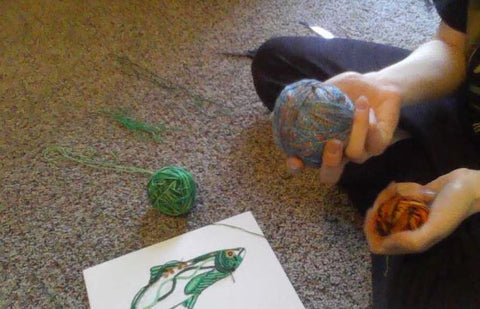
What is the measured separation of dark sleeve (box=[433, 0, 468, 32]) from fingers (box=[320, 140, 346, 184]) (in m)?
0.28

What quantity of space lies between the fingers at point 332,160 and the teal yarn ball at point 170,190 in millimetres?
248

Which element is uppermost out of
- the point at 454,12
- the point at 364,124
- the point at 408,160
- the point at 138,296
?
the point at 454,12

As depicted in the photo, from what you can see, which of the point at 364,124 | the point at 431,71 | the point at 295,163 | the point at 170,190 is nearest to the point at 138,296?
the point at 170,190

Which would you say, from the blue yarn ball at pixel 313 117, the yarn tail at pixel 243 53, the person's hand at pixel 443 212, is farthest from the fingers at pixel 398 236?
the yarn tail at pixel 243 53

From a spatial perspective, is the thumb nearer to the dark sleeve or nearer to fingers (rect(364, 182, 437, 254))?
fingers (rect(364, 182, 437, 254))

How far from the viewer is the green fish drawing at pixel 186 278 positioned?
2.34ft

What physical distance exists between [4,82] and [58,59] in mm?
141

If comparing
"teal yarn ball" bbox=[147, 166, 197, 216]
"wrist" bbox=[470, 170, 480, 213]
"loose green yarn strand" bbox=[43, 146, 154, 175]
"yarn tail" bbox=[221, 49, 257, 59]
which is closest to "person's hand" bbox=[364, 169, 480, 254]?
"wrist" bbox=[470, 170, 480, 213]

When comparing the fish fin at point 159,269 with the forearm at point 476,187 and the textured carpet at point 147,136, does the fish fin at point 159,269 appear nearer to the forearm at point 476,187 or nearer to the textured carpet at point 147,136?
the textured carpet at point 147,136

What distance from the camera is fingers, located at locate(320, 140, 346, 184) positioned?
60cm

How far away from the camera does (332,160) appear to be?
617mm

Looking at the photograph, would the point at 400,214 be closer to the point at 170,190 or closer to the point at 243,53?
the point at 170,190

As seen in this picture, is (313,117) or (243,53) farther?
(243,53)

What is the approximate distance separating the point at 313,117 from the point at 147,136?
481 millimetres
